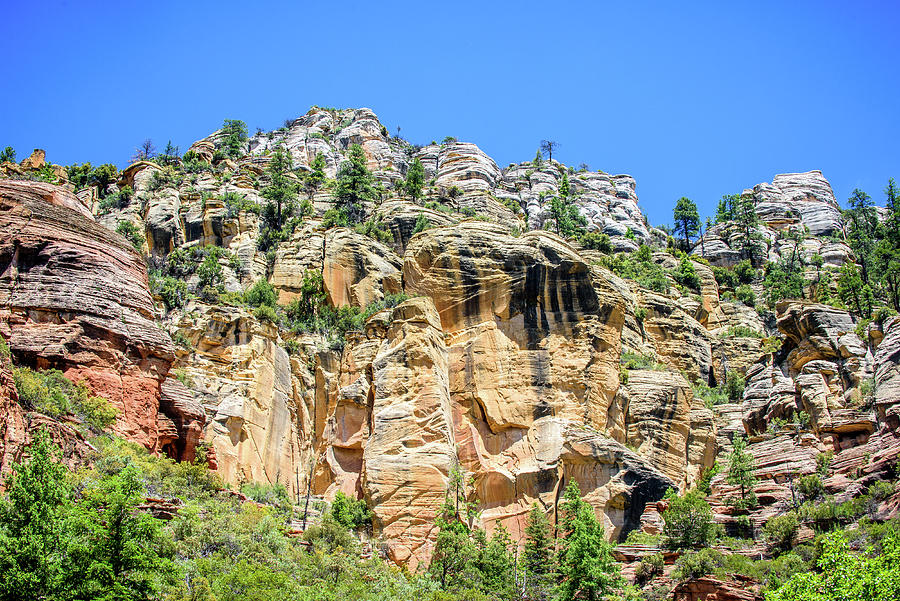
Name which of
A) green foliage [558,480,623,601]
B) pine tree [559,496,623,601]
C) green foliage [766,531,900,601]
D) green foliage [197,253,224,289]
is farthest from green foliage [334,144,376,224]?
green foliage [766,531,900,601]

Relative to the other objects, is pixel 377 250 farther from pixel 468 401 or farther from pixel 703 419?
pixel 703 419

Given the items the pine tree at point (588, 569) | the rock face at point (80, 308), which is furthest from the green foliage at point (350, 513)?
the pine tree at point (588, 569)

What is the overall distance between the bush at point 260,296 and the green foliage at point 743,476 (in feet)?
111

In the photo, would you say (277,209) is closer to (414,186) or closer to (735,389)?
(414,186)

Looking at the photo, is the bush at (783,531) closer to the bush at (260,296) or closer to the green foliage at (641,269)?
the bush at (260,296)

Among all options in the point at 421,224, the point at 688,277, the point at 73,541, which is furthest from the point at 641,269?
the point at 73,541

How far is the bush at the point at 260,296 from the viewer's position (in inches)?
2832

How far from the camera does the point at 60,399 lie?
42500 mm

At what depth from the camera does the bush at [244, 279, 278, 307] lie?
2832 inches

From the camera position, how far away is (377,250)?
78.4 metres

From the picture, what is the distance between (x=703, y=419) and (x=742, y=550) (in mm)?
19059

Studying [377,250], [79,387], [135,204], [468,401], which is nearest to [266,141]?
[135,204]

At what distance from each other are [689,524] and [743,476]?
549cm

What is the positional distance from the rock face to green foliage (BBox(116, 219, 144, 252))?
26813 mm
